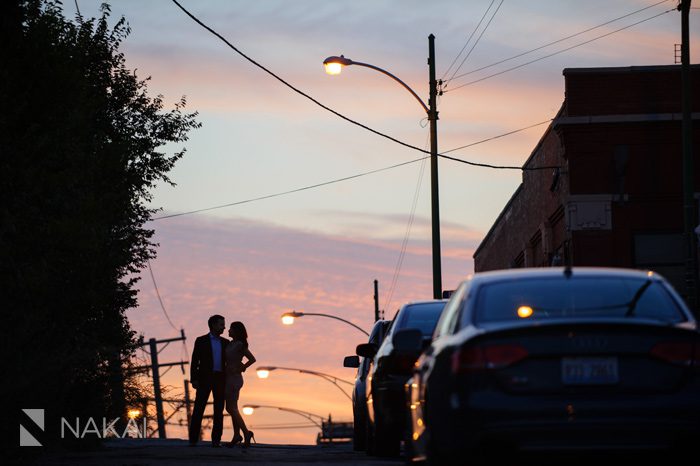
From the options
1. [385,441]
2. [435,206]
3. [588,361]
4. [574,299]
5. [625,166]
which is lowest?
[385,441]

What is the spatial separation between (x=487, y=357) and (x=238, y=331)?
45.0 ft

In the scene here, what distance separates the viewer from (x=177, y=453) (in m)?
19.2

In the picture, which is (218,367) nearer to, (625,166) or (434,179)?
(434,179)

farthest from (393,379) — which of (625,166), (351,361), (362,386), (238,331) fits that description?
(625,166)

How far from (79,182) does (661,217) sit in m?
24.7

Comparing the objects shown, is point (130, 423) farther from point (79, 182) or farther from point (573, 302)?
point (573, 302)

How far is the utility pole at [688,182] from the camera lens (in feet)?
83.0

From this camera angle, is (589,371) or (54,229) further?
(54,229)

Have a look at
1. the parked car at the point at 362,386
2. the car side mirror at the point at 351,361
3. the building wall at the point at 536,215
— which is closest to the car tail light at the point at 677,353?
the parked car at the point at 362,386

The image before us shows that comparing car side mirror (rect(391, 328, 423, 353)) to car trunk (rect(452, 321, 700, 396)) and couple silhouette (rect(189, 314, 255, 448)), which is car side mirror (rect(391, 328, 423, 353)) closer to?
car trunk (rect(452, 321, 700, 396))

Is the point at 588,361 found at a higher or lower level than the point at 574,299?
lower

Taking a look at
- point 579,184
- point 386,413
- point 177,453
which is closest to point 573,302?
point 386,413

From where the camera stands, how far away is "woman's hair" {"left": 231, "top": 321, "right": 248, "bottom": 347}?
22.3m

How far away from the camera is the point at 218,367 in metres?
21.9
